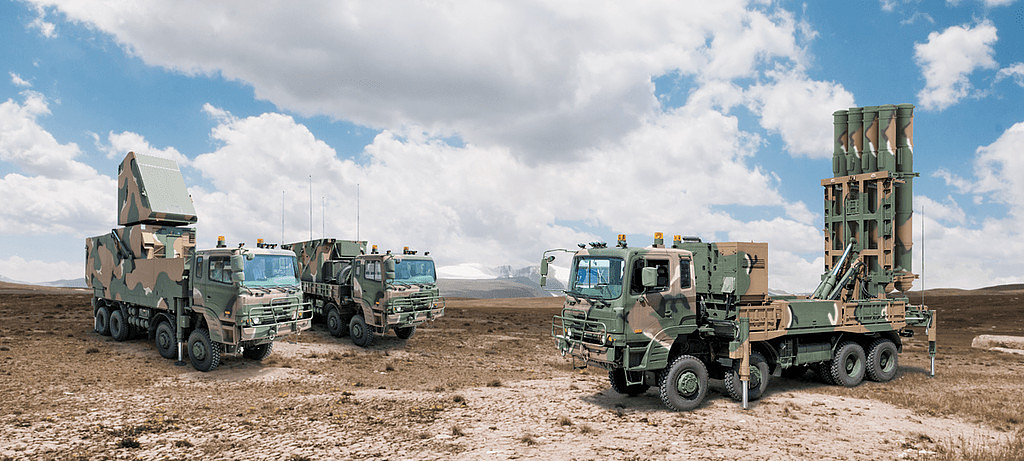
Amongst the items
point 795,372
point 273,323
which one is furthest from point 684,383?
point 273,323

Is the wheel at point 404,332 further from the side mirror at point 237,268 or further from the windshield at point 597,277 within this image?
the windshield at point 597,277

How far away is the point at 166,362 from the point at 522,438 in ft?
42.1

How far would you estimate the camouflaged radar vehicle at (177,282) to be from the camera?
14.7 m

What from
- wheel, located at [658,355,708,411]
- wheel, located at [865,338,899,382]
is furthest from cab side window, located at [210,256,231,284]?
wheel, located at [865,338,899,382]

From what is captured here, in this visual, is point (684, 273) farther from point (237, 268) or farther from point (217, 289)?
point (217, 289)

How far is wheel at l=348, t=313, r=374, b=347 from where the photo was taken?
66.6ft

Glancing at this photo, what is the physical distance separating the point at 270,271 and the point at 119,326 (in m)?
9.91

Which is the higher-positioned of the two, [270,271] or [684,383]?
[270,271]

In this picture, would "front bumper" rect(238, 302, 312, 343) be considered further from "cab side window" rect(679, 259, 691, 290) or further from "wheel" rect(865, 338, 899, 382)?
"wheel" rect(865, 338, 899, 382)

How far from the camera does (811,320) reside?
12789mm

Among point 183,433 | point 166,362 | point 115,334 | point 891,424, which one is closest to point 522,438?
point 183,433

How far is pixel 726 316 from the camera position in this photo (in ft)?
38.0

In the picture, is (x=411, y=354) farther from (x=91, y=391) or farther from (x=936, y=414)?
(x=936, y=414)

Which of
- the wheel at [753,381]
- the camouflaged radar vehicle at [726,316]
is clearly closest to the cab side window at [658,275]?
the camouflaged radar vehicle at [726,316]
